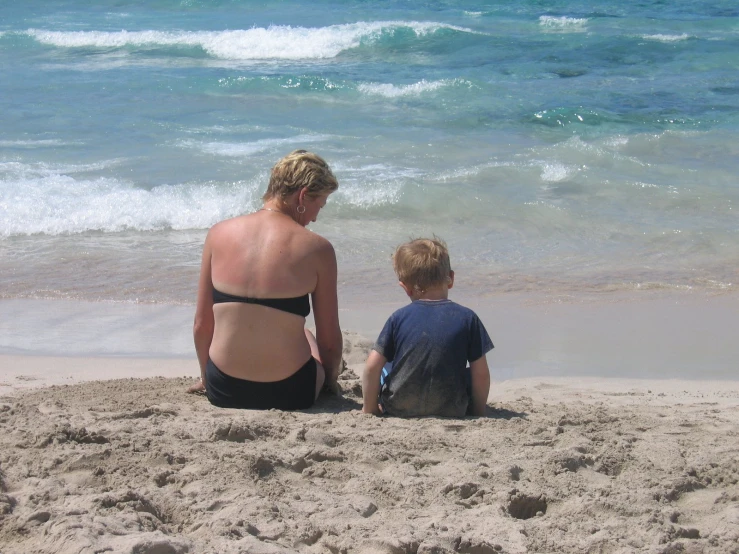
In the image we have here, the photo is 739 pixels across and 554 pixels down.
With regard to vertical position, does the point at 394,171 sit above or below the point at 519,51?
below

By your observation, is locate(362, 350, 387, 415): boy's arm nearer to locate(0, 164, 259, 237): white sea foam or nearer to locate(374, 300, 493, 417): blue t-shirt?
locate(374, 300, 493, 417): blue t-shirt

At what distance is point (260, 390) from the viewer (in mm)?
3609

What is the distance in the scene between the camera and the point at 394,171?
9.76 metres

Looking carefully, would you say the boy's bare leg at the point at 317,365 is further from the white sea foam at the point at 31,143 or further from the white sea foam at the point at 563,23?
the white sea foam at the point at 563,23


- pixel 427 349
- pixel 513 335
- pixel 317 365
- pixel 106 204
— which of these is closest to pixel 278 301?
pixel 317 365

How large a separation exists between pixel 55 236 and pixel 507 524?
603cm

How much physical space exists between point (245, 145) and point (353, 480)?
8.62m

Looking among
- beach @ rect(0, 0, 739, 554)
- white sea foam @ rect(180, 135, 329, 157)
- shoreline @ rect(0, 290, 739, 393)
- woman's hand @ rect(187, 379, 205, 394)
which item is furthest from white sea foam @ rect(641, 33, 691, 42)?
woman's hand @ rect(187, 379, 205, 394)

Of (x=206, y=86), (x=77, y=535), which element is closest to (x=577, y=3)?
(x=206, y=86)

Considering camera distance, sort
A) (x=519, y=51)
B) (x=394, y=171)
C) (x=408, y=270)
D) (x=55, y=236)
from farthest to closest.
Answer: (x=519, y=51)
(x=394, y=171)
(x=55, y=236)
(x=408, y=270)

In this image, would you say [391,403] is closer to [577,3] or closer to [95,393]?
[95,393]

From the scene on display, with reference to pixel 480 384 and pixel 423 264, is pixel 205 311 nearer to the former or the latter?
pixel 423 264

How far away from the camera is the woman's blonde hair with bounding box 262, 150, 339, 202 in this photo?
11.6 feet

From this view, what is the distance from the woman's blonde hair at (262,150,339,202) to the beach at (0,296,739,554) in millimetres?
900
